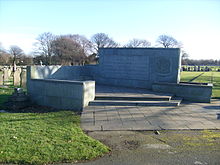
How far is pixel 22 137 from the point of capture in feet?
14.6

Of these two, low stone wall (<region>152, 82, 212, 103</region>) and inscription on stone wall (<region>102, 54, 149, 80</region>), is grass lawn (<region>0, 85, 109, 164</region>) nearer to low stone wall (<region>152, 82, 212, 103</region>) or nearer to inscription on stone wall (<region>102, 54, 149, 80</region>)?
low stone wall (<region>152, 82, 212, 103</region>)

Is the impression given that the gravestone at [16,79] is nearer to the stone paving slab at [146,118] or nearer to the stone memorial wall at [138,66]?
the stone memorial wall at [138,66]

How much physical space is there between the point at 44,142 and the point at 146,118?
12.2ft

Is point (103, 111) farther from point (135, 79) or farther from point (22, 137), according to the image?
point (135, 79)

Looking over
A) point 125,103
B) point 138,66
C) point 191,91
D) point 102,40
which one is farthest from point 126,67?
point 102,40

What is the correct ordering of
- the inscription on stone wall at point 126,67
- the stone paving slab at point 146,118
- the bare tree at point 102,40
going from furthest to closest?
the bare tree at point 102,40
the inscription on stone wall at point 126,67
the stone paving slab at point 146,118

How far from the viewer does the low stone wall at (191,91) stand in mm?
9922

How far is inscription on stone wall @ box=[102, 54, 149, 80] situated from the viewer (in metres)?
12.4

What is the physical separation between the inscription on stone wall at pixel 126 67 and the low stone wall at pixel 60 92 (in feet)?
16.1

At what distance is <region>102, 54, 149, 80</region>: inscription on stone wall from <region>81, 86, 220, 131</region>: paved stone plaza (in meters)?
4.59

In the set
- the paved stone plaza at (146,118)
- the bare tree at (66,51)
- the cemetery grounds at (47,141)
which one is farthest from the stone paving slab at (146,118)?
the bare tree at (66,51)

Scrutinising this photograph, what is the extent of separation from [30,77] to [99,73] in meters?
6.04

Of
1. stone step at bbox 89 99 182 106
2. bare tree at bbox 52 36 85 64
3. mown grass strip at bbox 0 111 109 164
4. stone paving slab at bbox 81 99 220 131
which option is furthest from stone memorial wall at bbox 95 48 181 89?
bare tree at bbox 52 36 85 64

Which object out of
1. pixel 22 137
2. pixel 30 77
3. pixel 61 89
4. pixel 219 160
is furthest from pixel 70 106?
pixel 219 160
